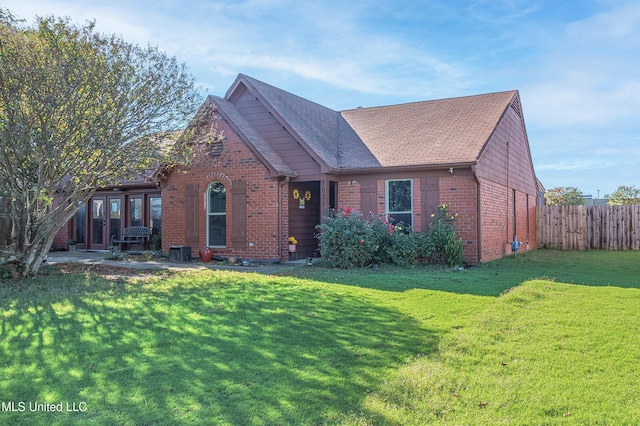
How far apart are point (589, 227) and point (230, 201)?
15.4m

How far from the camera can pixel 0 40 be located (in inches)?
350

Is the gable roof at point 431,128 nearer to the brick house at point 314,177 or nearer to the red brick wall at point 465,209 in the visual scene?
the brick house at point 314,177

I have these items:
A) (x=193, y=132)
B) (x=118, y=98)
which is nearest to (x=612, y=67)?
(x=193, y=132)

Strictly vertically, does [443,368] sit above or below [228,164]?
below

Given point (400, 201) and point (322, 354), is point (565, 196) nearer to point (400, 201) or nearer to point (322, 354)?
point (400, 201)

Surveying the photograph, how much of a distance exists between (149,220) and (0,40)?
931cm

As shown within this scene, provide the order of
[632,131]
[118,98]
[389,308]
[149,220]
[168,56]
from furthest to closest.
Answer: [632,131] < [149,220] < [168,56] < [118,98] < [389,308]

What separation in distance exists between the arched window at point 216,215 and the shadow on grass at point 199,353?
6.40 metres

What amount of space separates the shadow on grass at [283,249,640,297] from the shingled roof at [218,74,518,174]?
10.4ft

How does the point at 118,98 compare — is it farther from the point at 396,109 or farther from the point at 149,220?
the point at 396,109

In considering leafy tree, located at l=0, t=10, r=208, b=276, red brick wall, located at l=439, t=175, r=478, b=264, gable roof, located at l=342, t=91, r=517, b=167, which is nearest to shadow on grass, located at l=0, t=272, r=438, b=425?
leafy tree, located at l=0, t=10, r=208, b=276

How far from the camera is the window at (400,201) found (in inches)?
544

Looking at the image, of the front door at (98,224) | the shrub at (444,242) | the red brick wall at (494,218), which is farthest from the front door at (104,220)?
the red brick wall at (494,218)

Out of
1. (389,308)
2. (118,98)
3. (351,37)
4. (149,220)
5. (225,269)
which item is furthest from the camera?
(149,220)
